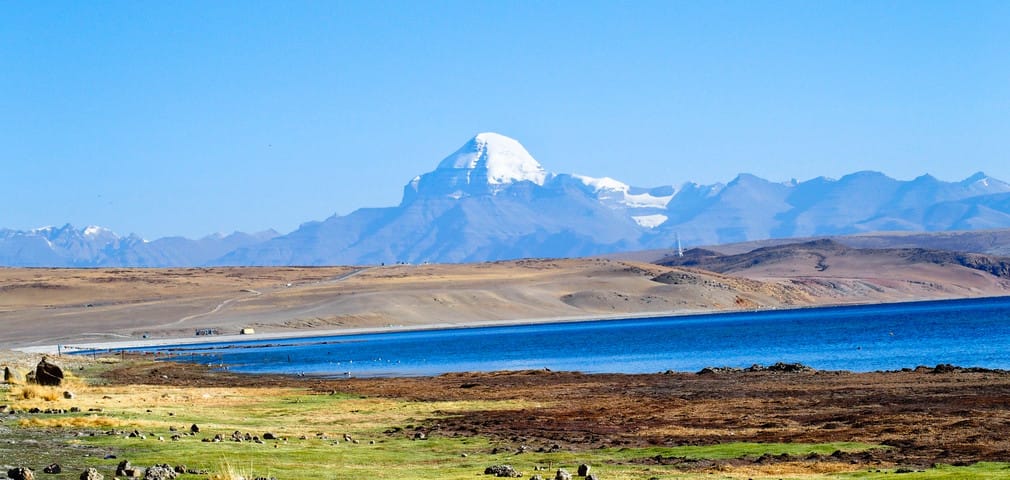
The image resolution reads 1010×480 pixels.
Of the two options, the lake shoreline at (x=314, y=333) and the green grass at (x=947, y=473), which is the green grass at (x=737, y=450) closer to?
the green grass at (x=947, y=473)

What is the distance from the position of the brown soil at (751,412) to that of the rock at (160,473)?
8609mm

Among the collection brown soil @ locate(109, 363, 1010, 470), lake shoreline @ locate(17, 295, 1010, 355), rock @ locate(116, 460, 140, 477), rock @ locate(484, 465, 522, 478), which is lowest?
lake shoreline @ locate(17, 295, 1010, 355)

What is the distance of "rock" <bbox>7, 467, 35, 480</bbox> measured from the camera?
57.0 feet

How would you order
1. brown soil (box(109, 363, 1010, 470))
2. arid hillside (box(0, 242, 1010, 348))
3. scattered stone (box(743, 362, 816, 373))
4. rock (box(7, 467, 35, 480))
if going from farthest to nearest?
1. arid hillside (box(0, 242, 1010, 348))
2. scattered stone (box(743, 362, 816, 373))
3. brown soil (box(109, 363, 1010, 470))
4. rock (box(7, 467, 35, 480))

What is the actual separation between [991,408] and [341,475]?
17478mm

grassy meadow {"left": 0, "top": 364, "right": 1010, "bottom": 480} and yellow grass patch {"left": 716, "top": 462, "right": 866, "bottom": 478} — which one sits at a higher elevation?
grassy meadow {"left": 0, "top": 364, "right": 1010, "bottom": 480}

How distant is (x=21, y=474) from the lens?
1748 cm

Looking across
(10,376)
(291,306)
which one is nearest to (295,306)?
(291,306)

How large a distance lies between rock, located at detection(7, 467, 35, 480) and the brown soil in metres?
10.4

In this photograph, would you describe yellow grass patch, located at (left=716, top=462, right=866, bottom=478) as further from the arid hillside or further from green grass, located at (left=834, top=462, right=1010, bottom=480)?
the arid hillside

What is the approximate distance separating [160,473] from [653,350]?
6601cm

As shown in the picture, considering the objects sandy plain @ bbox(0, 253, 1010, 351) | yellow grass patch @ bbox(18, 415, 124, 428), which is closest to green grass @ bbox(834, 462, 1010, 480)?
yellow grass patch @ bbox(18, 415, 124, 428)

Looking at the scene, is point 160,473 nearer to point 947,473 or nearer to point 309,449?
point 309,449

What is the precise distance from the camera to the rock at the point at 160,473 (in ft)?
58.6
